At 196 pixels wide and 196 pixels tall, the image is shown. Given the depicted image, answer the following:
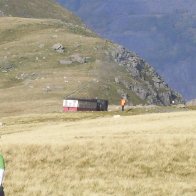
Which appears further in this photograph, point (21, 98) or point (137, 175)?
point (21, 98)

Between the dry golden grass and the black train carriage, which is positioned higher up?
the black train carriage

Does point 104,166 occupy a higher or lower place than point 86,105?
lower

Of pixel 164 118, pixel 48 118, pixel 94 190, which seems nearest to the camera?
pixel 94 190

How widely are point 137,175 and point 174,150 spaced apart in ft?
15.0

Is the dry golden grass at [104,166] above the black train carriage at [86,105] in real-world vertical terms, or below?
below

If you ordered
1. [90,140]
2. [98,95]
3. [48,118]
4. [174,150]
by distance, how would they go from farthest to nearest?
[98,95] < [48,118] < [90,140] < [174,150]

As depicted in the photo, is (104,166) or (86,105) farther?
(86,105)

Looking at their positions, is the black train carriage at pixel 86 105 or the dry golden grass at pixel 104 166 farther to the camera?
the black train carriage at pixel 86 105

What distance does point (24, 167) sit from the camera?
37.6 m

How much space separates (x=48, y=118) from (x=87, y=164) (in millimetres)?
49926

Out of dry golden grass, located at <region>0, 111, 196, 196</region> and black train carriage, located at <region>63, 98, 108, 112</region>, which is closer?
dry golden grass, located at <region>0, 111, 196, 196</region>

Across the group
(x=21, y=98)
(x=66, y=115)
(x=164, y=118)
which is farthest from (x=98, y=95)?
(x=164, y=118)

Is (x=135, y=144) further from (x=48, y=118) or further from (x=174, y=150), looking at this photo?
(x=48, y=118)

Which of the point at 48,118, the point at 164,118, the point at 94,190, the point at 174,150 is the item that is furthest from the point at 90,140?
the point at 48,118
